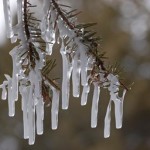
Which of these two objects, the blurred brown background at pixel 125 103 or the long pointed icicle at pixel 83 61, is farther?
the blurred brown background at pixel 125 103

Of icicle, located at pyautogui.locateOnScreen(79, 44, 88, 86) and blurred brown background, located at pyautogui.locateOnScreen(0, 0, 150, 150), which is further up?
icicle, located at pyautogui.locateOnScreen(79, 44, 88, 86)

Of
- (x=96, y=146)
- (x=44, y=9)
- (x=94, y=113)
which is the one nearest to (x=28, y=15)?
(x=44, y=9)

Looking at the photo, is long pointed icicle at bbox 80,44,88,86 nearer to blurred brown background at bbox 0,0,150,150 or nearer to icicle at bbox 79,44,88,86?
icicle at bbox 79,44,88,86

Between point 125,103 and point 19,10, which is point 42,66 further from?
point 125,103

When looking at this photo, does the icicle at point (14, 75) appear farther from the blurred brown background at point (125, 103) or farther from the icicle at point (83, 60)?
the blurred brown background at point (125, 103)

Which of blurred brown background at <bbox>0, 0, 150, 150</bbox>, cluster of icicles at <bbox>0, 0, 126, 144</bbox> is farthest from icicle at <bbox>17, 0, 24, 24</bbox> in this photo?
blurred brown background at <bbox>0, 0, 150, 150</bbox>

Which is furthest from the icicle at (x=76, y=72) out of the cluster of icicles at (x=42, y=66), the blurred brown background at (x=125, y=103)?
the blurred brown background at (x=125, y=103)

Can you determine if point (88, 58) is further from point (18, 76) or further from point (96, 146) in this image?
point (96, 146)

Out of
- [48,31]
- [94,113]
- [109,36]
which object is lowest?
[109,36]

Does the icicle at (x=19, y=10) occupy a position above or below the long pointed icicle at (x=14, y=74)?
above
